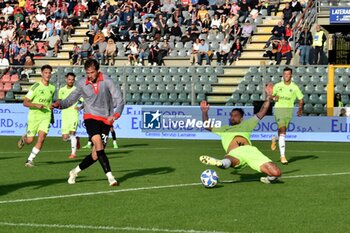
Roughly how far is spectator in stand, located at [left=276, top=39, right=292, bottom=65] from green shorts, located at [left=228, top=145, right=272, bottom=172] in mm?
21424

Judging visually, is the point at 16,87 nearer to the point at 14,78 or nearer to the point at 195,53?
the point at 14,78

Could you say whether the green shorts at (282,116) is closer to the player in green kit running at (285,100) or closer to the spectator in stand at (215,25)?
the player in green kit running at (285,100)

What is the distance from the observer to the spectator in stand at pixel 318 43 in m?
36.2

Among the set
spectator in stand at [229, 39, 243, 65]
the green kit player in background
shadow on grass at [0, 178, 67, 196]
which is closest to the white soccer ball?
shadow on grass at [0, 178, 67, 196]

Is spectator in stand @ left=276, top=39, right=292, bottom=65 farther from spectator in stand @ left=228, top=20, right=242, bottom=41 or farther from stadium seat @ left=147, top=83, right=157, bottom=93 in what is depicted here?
stadium seat @ left=147, top=83, right=157, bottom=93

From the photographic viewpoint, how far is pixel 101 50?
4034 cm

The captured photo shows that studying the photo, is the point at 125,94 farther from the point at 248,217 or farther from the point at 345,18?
the point at 248,217

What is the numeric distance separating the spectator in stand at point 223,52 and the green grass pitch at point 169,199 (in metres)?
16.2

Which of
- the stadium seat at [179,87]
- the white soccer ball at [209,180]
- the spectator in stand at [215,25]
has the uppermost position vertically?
the spectator in stand at [215,25]

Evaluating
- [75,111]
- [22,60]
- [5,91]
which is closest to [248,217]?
[75,111]

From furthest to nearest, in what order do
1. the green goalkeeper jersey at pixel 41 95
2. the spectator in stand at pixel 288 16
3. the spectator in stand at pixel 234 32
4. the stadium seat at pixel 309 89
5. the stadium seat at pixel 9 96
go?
the spectator in stand at pixel 288 16
the spectator in stand at pixel 234 32
the stadium seat at pixel 9 96
the stadium seat at pixel 309 89
the green goalkeeper jersey at pixel 41 95

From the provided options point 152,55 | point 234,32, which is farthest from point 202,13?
point 152,55

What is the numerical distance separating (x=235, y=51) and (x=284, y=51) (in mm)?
2375

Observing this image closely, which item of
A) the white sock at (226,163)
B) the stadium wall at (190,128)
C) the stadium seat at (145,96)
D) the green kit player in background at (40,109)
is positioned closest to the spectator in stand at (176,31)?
the stadium seat at (145,96)
